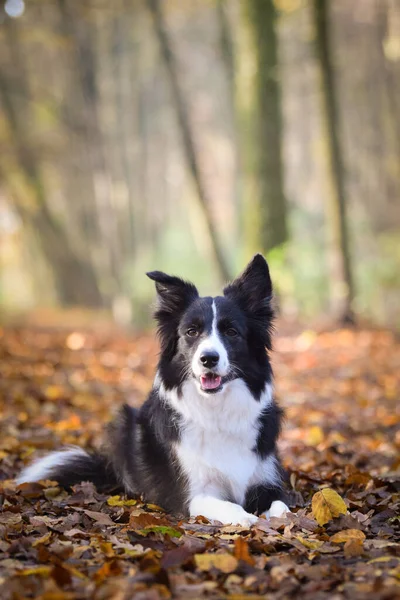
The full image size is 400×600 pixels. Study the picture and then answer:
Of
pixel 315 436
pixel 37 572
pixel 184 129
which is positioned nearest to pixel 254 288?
pixel 37 572

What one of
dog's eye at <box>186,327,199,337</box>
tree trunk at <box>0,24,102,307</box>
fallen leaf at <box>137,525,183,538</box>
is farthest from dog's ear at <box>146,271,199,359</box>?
tree trunk at <box>0,24,102,307</box>

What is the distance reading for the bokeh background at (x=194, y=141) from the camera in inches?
580

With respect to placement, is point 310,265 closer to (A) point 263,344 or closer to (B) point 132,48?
(B) point 132,48

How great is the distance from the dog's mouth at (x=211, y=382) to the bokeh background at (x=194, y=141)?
9158 mm

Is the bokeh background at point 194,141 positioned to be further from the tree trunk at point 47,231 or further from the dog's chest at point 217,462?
the dog's chest at point 217,462

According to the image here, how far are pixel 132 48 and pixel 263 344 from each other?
2325cm

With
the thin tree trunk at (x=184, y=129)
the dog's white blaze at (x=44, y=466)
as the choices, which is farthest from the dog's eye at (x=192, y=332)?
the thin tree trunk at (x=184, y=129)

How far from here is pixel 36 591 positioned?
3.44m

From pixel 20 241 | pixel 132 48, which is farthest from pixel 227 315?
pixel 20 241

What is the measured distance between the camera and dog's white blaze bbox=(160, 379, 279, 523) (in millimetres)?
5172

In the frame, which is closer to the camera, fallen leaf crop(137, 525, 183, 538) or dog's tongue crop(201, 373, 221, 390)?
fallen leaf crop(137, 525, 183, 538)

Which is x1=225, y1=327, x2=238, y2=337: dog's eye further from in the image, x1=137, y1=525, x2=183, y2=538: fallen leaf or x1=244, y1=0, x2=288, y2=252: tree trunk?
x1=244, y1=0, x2=288, y2=252: tree trunk

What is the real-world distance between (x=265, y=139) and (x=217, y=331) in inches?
390

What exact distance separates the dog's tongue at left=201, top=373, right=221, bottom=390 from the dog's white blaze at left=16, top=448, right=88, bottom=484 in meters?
1.47
